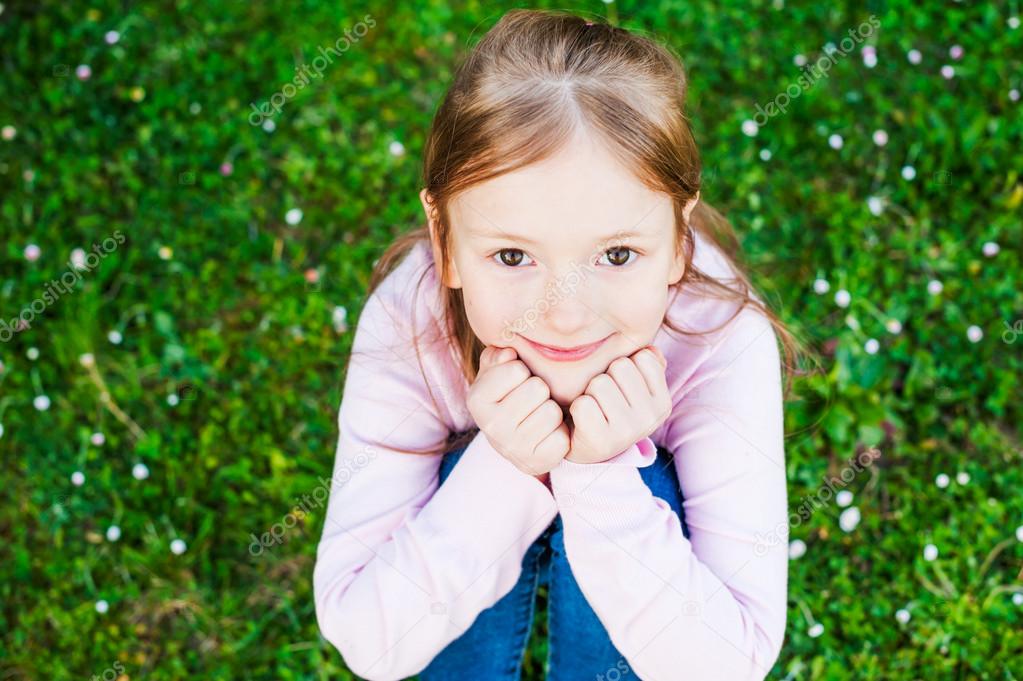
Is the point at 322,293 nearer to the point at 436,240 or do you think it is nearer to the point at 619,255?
the point at 436,240

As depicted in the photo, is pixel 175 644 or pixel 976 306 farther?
pixel 976 306

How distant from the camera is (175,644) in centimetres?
287

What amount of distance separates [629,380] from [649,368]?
0.05m

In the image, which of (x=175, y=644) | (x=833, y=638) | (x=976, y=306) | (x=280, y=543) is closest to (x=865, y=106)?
(x=976, y=306)

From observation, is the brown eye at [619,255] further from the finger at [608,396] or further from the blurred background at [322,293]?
the blurred background at [322,293]

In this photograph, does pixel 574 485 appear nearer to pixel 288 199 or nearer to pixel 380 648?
pixel 380 648

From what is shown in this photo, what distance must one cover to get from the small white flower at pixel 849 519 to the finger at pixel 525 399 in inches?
56.2

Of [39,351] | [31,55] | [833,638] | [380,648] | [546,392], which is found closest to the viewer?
[546,392]

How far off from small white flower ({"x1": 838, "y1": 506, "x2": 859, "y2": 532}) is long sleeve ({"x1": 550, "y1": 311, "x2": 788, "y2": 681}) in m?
0.80

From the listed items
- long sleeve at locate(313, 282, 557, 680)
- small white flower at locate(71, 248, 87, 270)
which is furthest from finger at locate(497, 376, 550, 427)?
small white flower at locate(71, 248, 87, 270)

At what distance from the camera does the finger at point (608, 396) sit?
72.6 inches

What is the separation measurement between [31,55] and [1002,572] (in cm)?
380

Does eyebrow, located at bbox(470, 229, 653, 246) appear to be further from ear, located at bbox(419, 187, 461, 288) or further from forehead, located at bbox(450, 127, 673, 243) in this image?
ear, located at bbox(419, 187, 461, 288)

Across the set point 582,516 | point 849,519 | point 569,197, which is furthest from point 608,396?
point 849,519
